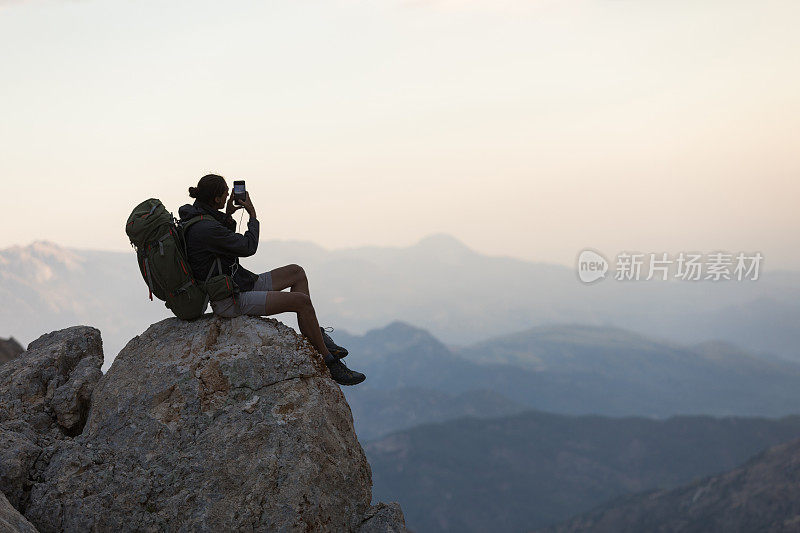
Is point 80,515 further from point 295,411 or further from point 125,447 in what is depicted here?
point 295,411

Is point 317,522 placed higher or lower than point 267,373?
lower

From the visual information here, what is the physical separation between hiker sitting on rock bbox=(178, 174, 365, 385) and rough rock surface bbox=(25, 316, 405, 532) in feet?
1.32

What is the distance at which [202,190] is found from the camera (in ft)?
42.4

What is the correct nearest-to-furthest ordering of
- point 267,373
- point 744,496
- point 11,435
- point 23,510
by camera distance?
1. point 23,510
2. point 11,435
3. point 267,373
4. point 744,496

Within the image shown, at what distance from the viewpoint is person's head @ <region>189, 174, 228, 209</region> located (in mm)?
12898

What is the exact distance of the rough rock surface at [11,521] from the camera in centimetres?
955

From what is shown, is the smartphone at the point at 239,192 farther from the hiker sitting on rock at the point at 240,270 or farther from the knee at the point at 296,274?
the knee at the point at 296,274

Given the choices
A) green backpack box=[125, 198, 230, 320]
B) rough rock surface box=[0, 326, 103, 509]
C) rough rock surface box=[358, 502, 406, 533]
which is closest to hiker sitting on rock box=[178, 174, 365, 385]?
green backpack box=[125, 198, 230, 320]

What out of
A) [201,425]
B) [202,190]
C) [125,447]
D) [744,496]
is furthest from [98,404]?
[744,496]

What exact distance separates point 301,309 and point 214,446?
2.91 metres

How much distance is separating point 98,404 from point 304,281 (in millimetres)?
4313

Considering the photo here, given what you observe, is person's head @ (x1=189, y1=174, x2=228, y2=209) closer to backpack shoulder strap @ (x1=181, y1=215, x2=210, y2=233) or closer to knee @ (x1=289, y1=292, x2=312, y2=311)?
backpack shoulder strap @ (x1=181, y1=215, x2=210, y2=233)

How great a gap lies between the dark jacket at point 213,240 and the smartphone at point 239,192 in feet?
1.22

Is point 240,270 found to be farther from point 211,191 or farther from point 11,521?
point 11,521
